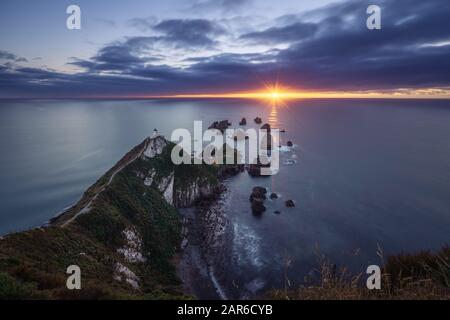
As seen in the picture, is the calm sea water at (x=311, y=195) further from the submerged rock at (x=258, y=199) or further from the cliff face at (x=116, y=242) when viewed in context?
the cliff face at (x=116, y=242)

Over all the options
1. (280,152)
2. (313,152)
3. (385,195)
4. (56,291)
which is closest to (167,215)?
(56,291)

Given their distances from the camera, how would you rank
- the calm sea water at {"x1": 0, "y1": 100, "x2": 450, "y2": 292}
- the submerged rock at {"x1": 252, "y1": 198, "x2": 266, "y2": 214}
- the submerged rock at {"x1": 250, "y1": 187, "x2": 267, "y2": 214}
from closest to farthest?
the calm sea water at {"x1": 0, "y1": 100, "x2": 450, "y2": 292}
the submerged rock at {"x1": 252, "y1": 198, "x2": 266, "y2": 214}
the submerged rock at {"x1": 250, "y1": 187, "x2": 267, "y2": 214}

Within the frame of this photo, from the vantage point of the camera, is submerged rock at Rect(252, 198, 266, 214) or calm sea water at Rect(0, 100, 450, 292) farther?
submerged rock at Rect(252, 198, 266, 214)

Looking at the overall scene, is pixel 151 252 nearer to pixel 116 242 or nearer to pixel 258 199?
pixel 116 242

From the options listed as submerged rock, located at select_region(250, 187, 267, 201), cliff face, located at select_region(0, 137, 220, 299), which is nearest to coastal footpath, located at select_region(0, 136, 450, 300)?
cliff face, located at select_region(0, 137, 220, 299)

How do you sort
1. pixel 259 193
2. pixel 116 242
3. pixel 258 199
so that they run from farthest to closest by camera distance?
1. pixel 259 193
2. pixel 258 199
3. pixel 116 242

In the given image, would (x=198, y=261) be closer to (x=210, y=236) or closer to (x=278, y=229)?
(x=210, y=236)

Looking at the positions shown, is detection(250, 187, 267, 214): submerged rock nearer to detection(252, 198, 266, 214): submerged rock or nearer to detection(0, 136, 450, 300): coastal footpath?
detection(252, 198, 266, 214): submerged rock

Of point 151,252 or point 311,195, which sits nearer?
point 151,252

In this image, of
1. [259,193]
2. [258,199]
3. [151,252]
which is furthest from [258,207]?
[151,252]
